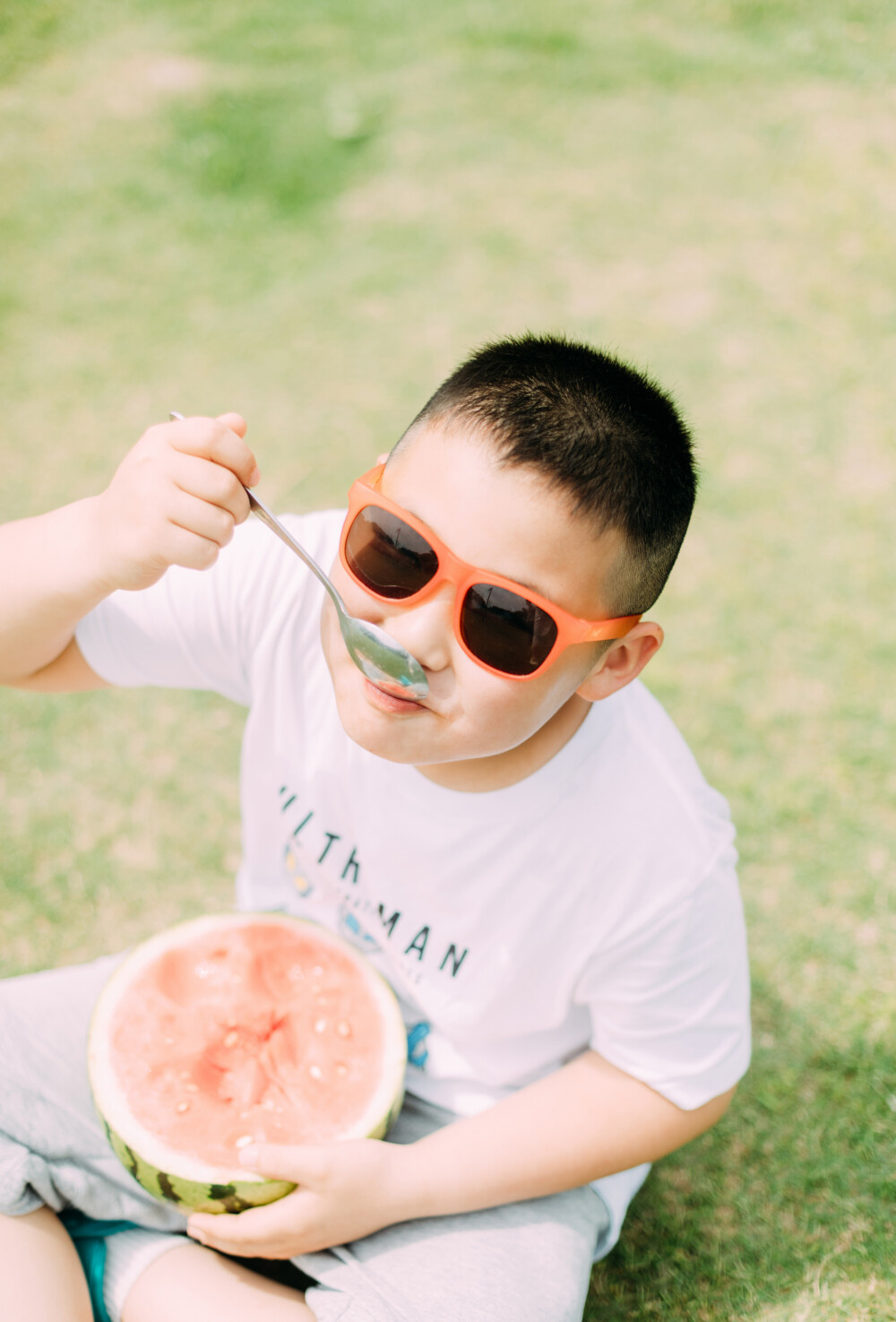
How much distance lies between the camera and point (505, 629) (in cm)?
131

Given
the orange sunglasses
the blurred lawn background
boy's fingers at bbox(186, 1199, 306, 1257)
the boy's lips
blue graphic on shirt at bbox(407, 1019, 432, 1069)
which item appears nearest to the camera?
the orange sunglasses

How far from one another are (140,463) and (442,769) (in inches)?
24.8

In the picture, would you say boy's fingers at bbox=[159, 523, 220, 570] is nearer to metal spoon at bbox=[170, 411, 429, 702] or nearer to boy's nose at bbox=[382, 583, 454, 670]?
metal spoon at bbox=[170, 411, 429, 702]

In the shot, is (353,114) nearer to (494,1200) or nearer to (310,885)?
(310,885)

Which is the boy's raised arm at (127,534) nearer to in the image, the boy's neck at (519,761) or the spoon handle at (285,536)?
the spoon handle at (285,536)

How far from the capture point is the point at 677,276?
429 centimetres

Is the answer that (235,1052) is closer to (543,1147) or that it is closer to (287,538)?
(543,1147)

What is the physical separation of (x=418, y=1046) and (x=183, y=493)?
1040 millimetres

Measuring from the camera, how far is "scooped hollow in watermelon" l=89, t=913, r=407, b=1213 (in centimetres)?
158

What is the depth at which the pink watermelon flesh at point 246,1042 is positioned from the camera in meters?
1.63

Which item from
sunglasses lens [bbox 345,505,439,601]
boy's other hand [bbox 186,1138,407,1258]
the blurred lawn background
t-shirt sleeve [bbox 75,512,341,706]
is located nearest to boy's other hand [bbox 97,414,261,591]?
sunglasses lens [bbox 345,505,439,601]

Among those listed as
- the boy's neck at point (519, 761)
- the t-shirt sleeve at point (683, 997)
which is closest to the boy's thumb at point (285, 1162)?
the t-shirt sleeve at point (683, 997)

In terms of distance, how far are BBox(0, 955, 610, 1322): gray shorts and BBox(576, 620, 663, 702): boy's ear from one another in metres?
0.81

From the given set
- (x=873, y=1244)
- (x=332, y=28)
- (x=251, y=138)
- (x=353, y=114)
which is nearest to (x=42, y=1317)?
(x=873, y=1244)
